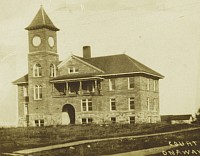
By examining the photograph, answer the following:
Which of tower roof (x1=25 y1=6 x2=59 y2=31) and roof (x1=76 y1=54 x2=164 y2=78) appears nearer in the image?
tower roof (x1=25 y1=6 x2=59 y2=31)

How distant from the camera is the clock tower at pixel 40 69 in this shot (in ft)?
68.5

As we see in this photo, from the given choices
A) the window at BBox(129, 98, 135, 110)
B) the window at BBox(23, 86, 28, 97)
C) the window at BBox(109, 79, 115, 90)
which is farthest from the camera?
the window at BBox(23, 86, 28, 97)

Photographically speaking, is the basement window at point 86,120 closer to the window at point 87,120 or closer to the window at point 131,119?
the window at point 87,120

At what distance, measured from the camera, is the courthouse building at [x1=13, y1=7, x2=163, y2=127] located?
21.5m

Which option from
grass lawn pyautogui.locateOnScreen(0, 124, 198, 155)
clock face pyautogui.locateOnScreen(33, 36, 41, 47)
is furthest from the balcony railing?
grass lawn pyautogui.locateOnScreen(0, 124, 198, 155)

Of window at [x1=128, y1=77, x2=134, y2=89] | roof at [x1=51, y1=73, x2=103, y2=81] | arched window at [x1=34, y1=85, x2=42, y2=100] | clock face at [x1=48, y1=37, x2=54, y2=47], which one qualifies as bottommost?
arched window at [x1=34, y1=85, x2=42, y2=100]

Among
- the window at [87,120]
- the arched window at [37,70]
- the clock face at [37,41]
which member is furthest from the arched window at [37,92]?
the clock face at [37,41]

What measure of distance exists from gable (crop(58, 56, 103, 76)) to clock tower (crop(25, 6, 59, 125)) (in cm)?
41

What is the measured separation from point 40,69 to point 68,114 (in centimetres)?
286

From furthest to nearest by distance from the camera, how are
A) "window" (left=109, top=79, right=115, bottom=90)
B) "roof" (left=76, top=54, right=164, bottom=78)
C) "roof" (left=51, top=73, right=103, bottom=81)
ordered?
"roof" (left=51, top=73, right=103, bottom=81)
"window" (left=109, top=79, right=115, bottom=90)
"roof" (left=76, top=54, right=164, bottom=78)

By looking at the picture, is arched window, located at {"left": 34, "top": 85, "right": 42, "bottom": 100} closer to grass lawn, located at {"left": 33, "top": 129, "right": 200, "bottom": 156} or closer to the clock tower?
the clock tower

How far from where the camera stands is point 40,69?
23094mm

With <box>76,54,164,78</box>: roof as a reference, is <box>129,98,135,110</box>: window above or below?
below

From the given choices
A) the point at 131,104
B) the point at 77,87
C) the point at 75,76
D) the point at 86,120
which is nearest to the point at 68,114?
the point at 77,87
